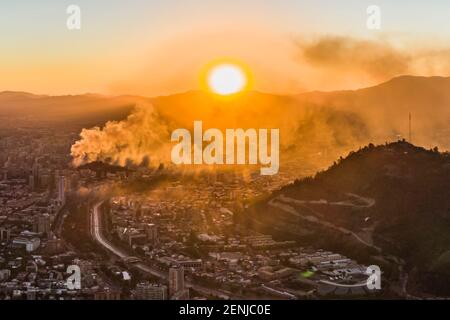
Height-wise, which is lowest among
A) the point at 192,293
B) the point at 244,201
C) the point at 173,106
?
the point at 192,293

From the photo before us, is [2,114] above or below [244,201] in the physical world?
above

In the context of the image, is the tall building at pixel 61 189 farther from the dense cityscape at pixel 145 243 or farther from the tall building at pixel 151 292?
the tall building at pixel 151 292

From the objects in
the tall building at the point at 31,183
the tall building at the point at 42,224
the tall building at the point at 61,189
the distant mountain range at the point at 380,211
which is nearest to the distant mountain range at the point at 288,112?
the tall building at the point at 31,183

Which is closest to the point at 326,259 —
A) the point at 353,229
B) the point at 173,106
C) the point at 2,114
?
the point at 353,229

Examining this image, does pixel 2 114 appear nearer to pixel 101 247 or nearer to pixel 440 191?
pixel 101 247
